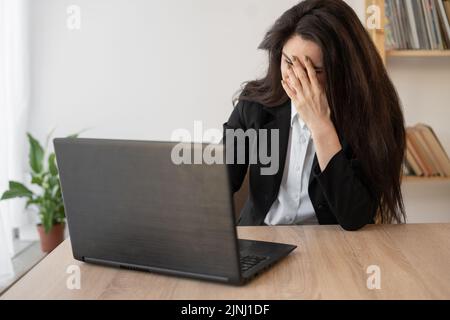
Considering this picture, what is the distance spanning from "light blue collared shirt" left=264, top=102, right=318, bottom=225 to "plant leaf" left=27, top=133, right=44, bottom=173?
149 cm

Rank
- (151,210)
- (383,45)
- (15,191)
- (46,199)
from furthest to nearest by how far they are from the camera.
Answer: (46,199)
(15,191)
(383,45)
(151,210)

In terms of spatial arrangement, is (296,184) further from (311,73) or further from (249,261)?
(249,261)

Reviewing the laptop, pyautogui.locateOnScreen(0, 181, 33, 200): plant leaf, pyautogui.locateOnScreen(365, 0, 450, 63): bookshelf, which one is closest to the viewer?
the laptop

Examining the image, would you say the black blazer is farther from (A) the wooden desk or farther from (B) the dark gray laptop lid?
(B) the dark gray laptop lid

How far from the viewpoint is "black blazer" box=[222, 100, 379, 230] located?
1290mm

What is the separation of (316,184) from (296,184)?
0.30ft

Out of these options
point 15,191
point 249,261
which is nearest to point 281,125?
point 249,261

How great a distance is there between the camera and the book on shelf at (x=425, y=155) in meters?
2.49

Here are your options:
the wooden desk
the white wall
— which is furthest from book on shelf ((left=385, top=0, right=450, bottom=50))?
the wooden desk

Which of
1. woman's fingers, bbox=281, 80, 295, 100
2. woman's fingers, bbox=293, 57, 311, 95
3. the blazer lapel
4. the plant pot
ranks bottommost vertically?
the plant pot

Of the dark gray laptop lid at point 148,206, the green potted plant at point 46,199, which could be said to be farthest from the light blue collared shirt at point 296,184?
the green potted plant at point 46,199

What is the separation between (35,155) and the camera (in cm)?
262

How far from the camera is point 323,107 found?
1396mm

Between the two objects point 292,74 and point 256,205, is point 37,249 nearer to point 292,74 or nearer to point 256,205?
point 256,205
